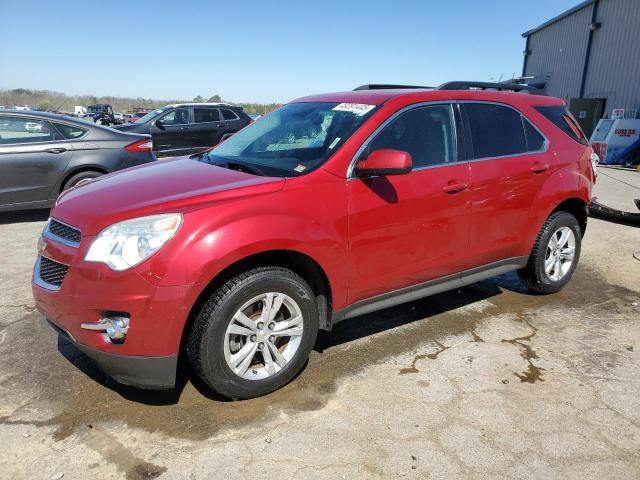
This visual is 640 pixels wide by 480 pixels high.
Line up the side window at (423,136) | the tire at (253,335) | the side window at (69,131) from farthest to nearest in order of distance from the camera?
the side window at (69,131), the side window at (423,136), the tire at (253,335)

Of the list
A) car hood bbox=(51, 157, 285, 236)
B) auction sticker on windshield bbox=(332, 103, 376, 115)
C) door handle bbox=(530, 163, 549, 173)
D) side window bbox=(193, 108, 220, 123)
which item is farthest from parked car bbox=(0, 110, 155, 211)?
side window bbox=(193, 108, 220, 123)

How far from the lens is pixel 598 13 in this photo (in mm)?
20391

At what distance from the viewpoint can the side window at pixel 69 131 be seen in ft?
23.2

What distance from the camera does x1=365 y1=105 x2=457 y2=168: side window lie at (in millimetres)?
3383

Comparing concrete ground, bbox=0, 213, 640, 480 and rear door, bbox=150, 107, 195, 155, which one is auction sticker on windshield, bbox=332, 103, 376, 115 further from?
rear door, bbox=150, 107, 195, 155

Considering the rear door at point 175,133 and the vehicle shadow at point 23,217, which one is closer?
the vehicle shadow at point 23,217

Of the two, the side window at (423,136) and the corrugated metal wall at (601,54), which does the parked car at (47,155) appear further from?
the corrugated metal wall at (601,54)

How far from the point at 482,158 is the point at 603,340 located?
165 cm

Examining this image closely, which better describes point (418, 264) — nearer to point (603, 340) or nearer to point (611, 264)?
point (603, 340)

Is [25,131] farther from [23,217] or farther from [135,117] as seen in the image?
[135,117]

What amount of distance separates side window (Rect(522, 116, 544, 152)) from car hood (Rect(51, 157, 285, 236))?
7.77 ft

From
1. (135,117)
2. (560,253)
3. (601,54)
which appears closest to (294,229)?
(560,253)

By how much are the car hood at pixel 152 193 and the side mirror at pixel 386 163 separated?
1.78ft

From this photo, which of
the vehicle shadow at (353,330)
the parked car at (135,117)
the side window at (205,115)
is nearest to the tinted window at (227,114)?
the side window at (205,115)
